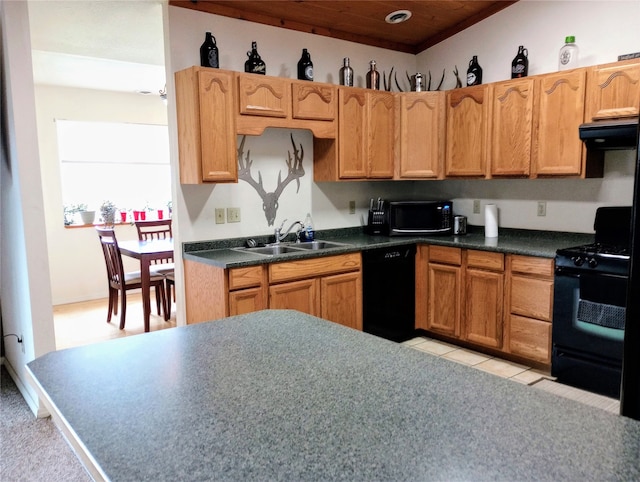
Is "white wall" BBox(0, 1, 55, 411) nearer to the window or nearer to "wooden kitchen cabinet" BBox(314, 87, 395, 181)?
"wooden kitchen cabinet" BBox(314, 87, 395, 181)

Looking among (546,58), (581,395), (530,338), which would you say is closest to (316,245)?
(530,338)

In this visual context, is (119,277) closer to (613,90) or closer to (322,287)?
(322,287)

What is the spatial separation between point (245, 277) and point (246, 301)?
0.52 ft

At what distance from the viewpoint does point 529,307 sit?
3307mm

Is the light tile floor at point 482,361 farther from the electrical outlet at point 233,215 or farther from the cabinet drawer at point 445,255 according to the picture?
the electrical outlet at point 233,215

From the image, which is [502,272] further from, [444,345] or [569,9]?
[569,9]

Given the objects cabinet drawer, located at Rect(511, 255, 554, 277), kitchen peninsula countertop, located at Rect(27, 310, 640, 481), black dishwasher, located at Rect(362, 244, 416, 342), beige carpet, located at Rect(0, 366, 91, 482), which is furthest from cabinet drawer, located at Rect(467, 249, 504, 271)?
beige carpet, located at Rect(0, 366, 91, 482)

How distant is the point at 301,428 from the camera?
874mm

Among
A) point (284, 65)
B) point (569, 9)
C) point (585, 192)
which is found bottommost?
point (585, 192)

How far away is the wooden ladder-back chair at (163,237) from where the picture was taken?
180 inches

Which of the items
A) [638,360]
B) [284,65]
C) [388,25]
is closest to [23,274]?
[284,65]

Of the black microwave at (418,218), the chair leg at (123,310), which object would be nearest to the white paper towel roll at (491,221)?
the black microwave at (418,218)

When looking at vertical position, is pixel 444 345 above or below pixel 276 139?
below

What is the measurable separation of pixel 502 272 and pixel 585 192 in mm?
872
